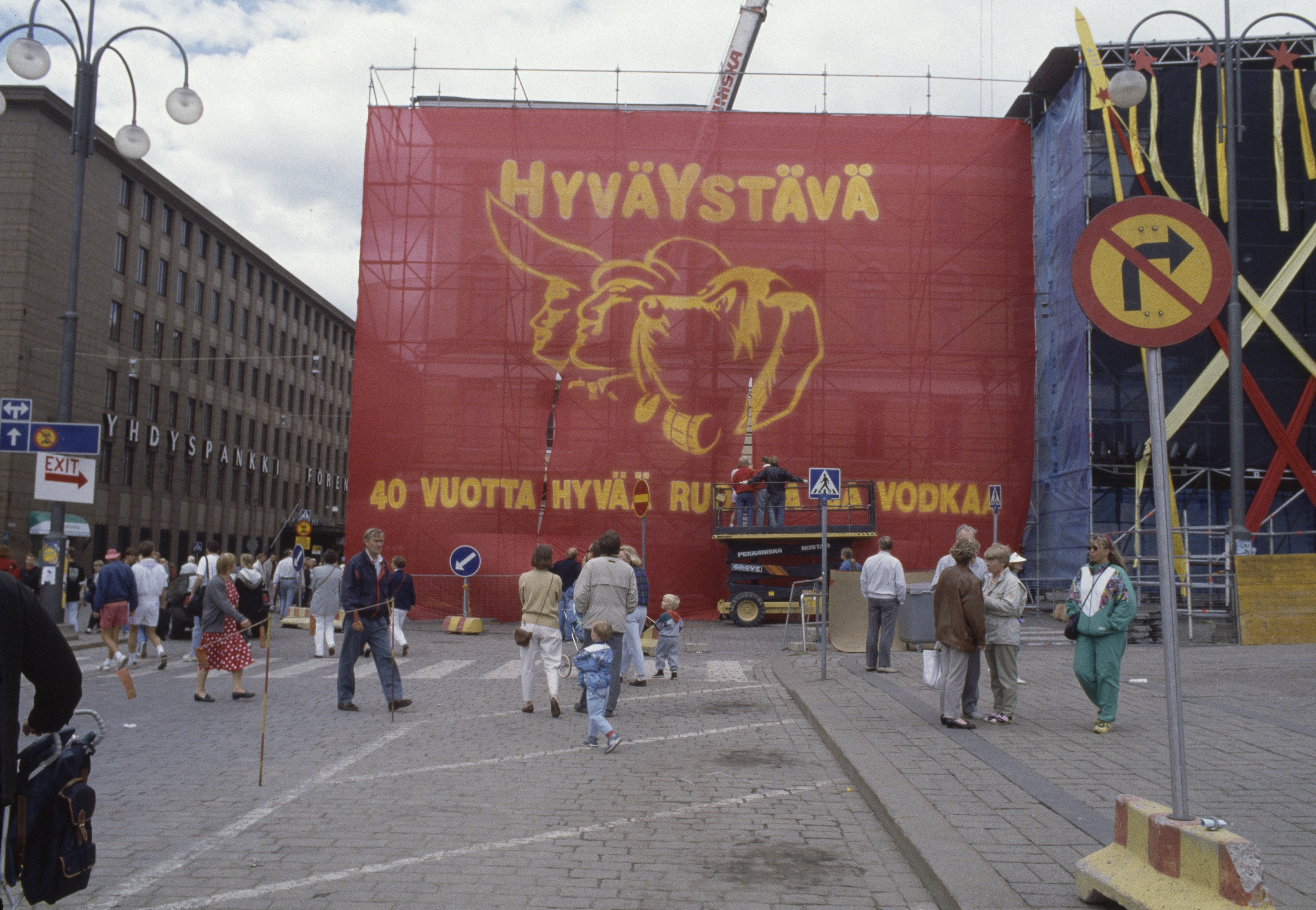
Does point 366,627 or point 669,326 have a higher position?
point 669,326

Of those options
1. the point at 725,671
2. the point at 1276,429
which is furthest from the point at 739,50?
the point at 725,671

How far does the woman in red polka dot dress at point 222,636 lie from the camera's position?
11.8m

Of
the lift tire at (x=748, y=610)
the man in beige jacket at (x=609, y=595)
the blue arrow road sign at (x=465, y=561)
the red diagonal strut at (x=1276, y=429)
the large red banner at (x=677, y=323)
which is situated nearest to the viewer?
the man in beige jacket at (x=609, y=595)

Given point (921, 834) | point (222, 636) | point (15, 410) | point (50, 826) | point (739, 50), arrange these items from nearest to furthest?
1. point (50, 826)
2. point (921, 834)
3. point (222, 636)
4. point (15, 410)
5. point (739, 50)

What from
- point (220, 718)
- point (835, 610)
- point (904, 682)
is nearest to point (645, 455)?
point (835, 610)

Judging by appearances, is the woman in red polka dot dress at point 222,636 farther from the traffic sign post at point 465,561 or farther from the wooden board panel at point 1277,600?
the wooden board panel at point 1277,600

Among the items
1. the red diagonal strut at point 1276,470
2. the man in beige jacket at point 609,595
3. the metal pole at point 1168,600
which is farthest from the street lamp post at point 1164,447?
the man in beige jacket at point 609,595

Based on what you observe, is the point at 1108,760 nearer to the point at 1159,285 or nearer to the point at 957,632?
the point at 957,632

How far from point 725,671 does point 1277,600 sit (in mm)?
8772

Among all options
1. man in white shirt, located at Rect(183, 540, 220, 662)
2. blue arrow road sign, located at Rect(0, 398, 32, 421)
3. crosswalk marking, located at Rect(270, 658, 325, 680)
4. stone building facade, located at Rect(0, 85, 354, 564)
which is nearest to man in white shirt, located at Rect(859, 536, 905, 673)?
crosswalk marking, located at Rect(270, 658, 325, 680)

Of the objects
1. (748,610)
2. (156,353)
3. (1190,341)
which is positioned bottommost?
(748,610)

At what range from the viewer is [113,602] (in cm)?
1530

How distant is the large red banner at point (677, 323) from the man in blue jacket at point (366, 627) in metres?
16.5

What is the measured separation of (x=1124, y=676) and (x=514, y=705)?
7.02m
